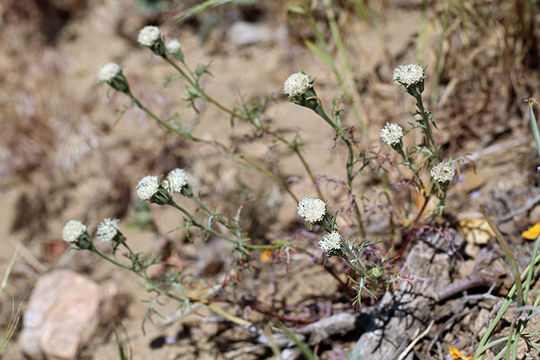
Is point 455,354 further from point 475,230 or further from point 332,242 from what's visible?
point 332,242

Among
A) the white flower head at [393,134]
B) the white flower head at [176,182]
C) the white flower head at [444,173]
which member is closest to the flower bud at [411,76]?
the white flower head at [393,134]

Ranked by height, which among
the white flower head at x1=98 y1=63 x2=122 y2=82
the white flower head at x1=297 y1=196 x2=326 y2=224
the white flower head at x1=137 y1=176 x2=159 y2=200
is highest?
the white flower head at x1=98 y1=63 x2=122 y2=82

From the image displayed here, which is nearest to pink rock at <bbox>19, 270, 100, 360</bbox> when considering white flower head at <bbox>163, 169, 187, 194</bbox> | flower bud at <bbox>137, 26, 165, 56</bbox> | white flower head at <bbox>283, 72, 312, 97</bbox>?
white flower head at <bbox>163, 169, 187, 194</bbox>

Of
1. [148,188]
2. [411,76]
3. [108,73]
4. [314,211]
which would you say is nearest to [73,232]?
[148,188]

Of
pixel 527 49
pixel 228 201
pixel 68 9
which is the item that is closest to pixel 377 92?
pixel 527 49

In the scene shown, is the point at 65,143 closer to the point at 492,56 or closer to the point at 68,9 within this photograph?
the point at 68,9

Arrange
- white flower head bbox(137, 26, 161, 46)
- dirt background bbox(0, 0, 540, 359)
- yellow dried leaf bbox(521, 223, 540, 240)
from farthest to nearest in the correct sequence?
dirt background bbox(0, 0, 540, 359)
yellow dried leaf bbox(521, 223, 540, 240)
white flower head bbox(137, 26, 161, 46)

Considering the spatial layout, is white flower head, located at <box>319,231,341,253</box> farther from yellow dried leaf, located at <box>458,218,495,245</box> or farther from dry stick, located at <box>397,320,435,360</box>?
yellow dried leaf, located at <box>458,218,495,245</box>
